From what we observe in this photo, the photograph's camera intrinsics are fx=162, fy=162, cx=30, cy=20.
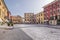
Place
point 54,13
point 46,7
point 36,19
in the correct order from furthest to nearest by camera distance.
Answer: point 36,19 → point 46,7 → point 54,13

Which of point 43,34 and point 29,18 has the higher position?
point 29,18

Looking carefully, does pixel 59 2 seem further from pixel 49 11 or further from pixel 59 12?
pixel 49 11

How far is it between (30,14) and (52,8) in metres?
57.1

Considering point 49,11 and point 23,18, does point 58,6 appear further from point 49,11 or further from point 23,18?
point 23,18

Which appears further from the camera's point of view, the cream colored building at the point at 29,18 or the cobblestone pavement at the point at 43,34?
the cream colored building at the point at 29,18

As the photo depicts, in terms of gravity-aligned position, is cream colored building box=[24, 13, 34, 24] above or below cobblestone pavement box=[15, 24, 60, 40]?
above

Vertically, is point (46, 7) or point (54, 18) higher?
point (46, 7)

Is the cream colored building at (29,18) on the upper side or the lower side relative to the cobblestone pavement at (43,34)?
upper

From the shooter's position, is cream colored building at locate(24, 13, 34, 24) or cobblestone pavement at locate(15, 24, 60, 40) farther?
cream colored building at locate(24, 13, 34, 24)

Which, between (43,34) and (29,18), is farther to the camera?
(29,18)

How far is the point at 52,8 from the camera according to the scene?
81062mm

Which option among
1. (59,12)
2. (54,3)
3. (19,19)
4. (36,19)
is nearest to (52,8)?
(54,3)

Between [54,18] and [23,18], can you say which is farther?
[23,18]

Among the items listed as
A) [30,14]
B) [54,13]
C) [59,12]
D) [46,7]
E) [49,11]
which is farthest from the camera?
[30,14]
